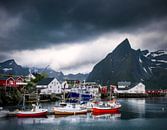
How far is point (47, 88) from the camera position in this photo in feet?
322

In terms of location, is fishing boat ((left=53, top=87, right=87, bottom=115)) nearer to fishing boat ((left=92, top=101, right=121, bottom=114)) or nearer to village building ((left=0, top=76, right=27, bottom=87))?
fishing boat ((left=92, top=101, right=121, bottom=114))

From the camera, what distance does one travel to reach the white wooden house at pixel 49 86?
319 feet

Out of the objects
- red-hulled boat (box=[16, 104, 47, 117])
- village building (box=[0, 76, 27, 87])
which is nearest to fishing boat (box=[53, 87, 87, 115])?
red-hulled boat (box=[16, 104, 47, 117])

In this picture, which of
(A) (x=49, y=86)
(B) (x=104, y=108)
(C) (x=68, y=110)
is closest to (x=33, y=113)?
(C) (x=68, y=110)

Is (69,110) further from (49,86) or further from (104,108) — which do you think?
(49,86)

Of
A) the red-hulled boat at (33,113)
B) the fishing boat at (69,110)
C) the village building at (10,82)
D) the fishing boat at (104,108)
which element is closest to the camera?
the red-hulled boat at (33,113)

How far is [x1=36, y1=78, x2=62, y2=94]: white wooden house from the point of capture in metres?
97.4

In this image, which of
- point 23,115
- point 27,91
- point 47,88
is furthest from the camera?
point 47,88

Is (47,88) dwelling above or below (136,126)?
above

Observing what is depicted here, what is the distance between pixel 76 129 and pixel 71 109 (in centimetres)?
1664

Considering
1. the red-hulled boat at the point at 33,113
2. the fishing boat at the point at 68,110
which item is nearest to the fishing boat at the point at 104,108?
the fishing boat at the point at 68,110

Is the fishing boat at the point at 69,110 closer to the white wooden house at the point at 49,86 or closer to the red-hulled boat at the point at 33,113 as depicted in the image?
the red-hulled boat at the point at 33,113

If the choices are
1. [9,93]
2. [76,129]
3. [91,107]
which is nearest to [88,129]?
→ [76,129]

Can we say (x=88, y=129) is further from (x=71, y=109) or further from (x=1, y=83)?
(x=1, y=83)
